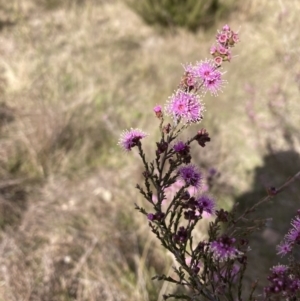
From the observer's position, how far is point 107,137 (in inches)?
139

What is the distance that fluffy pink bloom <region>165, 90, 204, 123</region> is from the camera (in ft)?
3.63

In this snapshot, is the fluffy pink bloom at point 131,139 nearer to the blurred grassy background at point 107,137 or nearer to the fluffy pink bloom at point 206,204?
the fluffy pink bloom at point 206,204

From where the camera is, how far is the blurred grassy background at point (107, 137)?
260 centimetres

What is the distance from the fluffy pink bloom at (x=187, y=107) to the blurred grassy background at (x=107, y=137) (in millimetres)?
1399

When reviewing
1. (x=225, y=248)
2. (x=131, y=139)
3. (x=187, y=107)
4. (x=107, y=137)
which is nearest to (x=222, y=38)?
(x=187, y=107)

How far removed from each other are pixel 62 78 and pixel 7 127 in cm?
83

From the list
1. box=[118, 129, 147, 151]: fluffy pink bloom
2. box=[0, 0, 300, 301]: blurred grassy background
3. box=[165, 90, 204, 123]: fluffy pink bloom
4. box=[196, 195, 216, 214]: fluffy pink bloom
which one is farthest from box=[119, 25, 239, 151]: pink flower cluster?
box=[0, 0, 300, 301]: blurred grassy background

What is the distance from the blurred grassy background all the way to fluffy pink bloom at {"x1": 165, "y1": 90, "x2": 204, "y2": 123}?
1.40m

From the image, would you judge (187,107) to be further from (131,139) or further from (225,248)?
(225,248)

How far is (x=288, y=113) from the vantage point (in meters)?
3.44

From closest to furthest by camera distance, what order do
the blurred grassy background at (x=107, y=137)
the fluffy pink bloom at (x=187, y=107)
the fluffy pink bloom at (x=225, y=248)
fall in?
1. the fluffy pink bloom at (x=225, y=248)
2. the fluffy pink bloom at (x=187, y=107)
3. the blurred grassy background at (x=107, y=137)

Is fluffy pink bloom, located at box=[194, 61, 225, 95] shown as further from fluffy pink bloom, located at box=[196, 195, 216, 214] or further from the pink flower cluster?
fluffy pink bloom, located at box=[196, 195, 216, 214]

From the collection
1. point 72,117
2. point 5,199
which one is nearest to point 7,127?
point 72,117

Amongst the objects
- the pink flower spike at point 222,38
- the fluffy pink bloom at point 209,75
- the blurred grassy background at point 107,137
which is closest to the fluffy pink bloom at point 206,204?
the fluffy pink bloom at point 209,75
